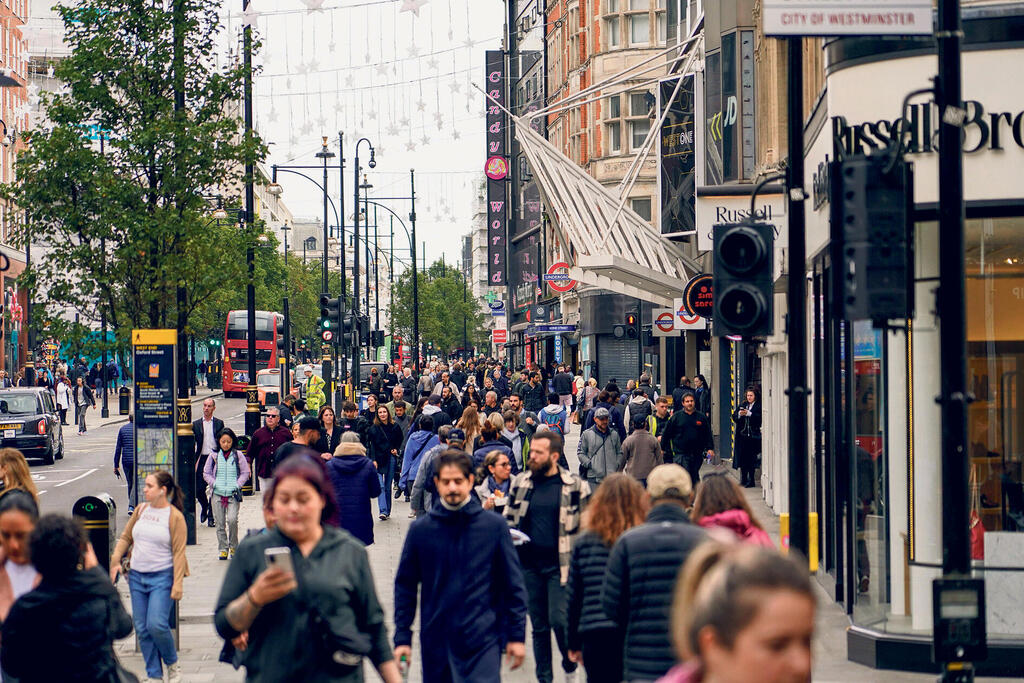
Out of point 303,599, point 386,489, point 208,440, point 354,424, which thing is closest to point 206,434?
point 208,440

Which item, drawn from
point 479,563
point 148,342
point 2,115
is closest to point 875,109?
point 479,563

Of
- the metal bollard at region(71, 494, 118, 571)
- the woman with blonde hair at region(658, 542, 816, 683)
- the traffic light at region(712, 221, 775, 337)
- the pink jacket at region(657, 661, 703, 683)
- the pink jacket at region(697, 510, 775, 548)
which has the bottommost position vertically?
the metal bollard at region(71, 494, 118, 571)

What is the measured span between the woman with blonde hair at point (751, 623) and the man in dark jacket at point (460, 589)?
13.9 ft

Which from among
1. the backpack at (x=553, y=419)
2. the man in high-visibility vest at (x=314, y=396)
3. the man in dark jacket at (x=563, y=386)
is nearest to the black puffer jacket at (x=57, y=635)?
the backpack at (x=553, y=419)

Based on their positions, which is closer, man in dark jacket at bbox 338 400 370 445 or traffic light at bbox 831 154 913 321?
traffic light at bbox 831 154 913 321

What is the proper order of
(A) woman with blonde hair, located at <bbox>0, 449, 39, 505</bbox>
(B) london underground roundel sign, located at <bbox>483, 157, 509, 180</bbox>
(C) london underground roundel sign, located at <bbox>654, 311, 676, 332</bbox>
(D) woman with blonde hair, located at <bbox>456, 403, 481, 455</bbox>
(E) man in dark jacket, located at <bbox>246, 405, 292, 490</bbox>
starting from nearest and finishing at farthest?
(A) woman with blonde hair, located at <bbox>0, 449, 39, 505</bbox> → (D) woman with blonde hair, located at <bbox>456, 403, 481, 455</bbox> → (E) man in dark jacket, located at <bbox>246, 405, 292, 490</bbox> → (C) london underground roundel sign, located at <bbox>654, 311, 676, 332</bbox> → (B) london underground roundel sign, located at <bbox>483, 157, 509, 180</bbox>

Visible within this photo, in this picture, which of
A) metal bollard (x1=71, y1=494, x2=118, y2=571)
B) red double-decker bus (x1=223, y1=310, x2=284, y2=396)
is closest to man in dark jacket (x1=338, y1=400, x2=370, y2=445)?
metal bollard (x1=71, y1=494, x2=118, y2=571)

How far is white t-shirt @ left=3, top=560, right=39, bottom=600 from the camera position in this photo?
259 inches

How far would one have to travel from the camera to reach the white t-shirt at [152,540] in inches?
385

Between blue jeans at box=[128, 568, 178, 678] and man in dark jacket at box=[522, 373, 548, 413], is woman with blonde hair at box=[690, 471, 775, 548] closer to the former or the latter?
blue jeans at box=[128, 568, 178, 678]

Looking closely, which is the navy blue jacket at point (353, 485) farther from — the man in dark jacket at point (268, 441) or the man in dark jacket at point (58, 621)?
the man in dark jacket at point (58, 621)

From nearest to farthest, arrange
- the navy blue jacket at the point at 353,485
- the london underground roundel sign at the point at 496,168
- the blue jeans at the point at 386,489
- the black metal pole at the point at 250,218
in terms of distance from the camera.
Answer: the navy blue jacket at the point at 353,485 → the blue jeans at the point at 386,489 → the black metal pole at the point at 250,218 → the london underground roundel sign at the point at 496,168

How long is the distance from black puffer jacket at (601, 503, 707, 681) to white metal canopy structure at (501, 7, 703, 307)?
59.7 ft

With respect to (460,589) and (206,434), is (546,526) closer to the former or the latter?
(460,589)
